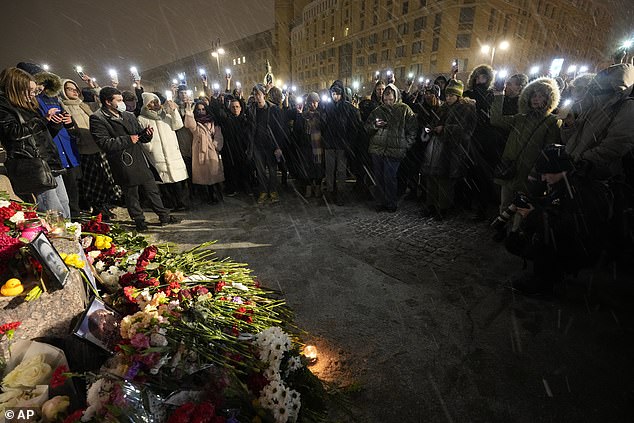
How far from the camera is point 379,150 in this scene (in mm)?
5738

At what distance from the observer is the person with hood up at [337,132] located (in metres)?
6.23

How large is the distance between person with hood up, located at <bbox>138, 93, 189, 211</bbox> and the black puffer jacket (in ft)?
5.92

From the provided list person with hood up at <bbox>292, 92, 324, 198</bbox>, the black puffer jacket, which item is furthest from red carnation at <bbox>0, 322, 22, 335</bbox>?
person with hood up at <bbox>292, 92, 324, 198</bbox>

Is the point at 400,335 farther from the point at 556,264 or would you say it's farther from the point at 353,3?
the point at 353,3

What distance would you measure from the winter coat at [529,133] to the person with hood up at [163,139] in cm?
547

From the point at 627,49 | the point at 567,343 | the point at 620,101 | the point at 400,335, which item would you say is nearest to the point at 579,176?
the point at 620,101

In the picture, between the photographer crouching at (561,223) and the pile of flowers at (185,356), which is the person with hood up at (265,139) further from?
the photographer crouching at (561,223)

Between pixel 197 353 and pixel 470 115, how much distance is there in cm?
511

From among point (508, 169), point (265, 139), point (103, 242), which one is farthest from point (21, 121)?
point (508, 169)

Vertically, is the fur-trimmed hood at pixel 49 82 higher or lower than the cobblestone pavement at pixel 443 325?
higher

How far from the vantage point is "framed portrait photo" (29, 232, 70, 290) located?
162cm

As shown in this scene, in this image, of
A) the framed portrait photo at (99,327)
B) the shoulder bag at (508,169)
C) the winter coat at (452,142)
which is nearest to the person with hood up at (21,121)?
the framed portrait photo at (99,327)

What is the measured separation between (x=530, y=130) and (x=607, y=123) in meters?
0.77

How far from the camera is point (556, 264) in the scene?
10.6ft
